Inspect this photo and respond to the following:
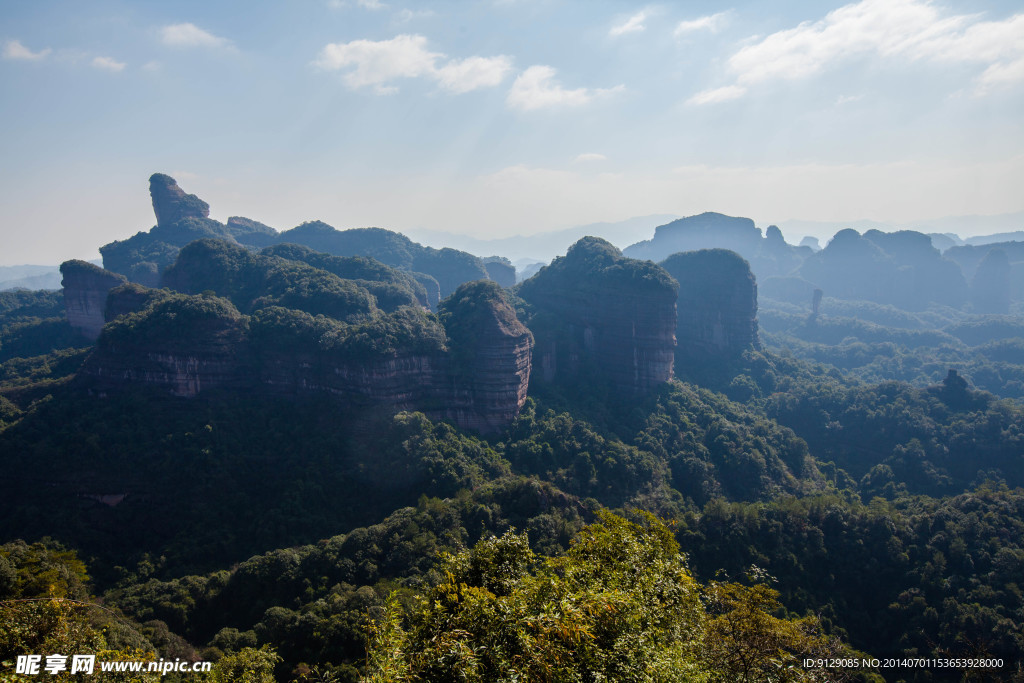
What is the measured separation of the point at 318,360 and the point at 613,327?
48089 mm

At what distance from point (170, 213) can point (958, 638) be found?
165 meters

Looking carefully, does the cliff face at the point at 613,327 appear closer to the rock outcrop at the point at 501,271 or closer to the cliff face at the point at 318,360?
the cliff face at the point at 318,360

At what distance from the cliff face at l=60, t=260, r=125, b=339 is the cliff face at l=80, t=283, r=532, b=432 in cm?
2442

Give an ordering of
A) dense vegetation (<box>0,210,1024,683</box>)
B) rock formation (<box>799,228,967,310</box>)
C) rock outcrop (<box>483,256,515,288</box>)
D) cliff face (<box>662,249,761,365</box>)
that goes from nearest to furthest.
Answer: dense vegetation (<box>0,210,1024,683</box>) → cliff face (<box>662,249,761,365</box>) → rock outcrop (<box>483,256,515,288</box>) → rock formation (<box>799,228,967,310</box>)

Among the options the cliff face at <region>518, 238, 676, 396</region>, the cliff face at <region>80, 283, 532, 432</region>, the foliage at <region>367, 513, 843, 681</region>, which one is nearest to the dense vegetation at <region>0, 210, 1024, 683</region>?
the foliage at <region>367, 513, 843, 681</region>

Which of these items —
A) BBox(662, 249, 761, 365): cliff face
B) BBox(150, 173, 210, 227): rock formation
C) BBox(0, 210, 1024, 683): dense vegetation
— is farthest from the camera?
BBox(150, 173, 210, 227): rock formation

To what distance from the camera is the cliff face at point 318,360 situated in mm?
53656

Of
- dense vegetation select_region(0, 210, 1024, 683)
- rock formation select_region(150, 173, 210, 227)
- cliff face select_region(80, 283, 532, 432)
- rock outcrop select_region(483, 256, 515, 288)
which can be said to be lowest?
dense vegetation select_region(0, 210, 1024, 683)

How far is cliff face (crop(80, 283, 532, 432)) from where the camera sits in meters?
53.7

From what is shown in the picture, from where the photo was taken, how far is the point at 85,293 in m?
82.0

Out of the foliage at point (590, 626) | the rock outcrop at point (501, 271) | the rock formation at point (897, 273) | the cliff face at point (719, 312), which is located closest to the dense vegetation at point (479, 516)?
the foliage at point (590, 626)

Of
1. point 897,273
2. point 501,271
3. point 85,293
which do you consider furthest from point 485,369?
point 897,273

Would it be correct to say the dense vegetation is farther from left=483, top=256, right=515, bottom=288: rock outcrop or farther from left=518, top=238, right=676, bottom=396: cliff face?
left=483, top=256, right=515, bottom=288: rock outcrop

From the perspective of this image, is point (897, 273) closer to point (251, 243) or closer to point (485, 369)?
point (485, 369)
